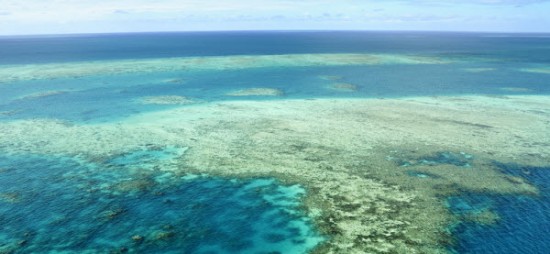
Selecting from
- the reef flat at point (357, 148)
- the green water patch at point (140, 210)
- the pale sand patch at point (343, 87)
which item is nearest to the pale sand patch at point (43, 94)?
the reef flat at point (357, 148)

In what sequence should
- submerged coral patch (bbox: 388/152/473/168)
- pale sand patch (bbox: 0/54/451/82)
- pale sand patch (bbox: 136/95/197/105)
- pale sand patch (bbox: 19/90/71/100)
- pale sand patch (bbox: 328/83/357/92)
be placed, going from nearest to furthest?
submerged coral patch (bbox: 388/152/473/168) → pale sand patch (bbox: 136/95/197/105) → pale sand patch (bbox: 19/90/71/100) → pale sand patch (bbox: 328/83/357/92) → pale sand patch (bbox: 0/54/451/82)

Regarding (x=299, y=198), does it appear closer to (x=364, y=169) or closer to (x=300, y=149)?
(x=364, y=169)

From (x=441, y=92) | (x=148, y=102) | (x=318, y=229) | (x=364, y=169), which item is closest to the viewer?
(x=318, y=229)

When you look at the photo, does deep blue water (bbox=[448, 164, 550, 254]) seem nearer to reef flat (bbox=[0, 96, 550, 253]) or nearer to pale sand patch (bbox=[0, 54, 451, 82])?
reef flat (bbox=[0, 96, 550, 253])

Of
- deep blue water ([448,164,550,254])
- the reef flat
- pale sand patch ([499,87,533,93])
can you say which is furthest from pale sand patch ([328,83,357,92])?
deep blue water ([448,164,550,254])

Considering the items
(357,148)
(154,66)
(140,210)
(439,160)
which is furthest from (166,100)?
(154,66)

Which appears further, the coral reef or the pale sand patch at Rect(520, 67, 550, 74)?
the pale sand patch at Rect(520, 67, 550, 74)

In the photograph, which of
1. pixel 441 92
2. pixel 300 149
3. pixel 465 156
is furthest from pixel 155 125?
pixel 441 92
